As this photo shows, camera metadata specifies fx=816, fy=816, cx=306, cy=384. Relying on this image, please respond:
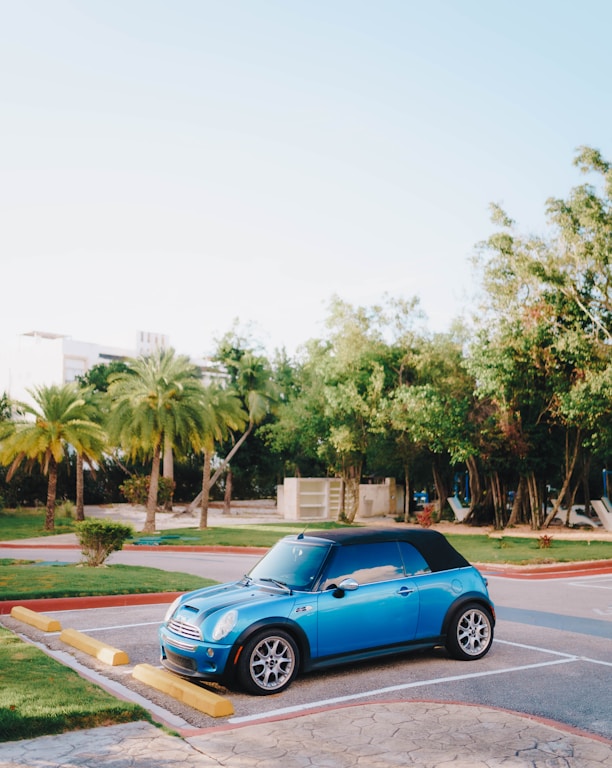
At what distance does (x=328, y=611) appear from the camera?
315 inches

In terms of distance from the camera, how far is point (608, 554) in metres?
22.4

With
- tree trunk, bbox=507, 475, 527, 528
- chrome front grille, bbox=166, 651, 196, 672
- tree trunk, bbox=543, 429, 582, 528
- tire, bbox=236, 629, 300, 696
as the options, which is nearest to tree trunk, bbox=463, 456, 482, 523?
tree trunk, bbox=507, 475, 527, 528

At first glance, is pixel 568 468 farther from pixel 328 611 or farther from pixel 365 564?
pixel 328 611

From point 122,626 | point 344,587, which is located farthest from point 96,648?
point 344,587

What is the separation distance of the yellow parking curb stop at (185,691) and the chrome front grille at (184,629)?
15.8 inches

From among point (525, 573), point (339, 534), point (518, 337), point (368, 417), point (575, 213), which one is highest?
point (575, 213)

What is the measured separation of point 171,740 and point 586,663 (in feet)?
16.3

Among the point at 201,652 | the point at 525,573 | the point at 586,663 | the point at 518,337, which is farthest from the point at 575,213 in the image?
the point at 201,652

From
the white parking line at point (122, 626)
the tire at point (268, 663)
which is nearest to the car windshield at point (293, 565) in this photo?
the tire at point (268, 663)

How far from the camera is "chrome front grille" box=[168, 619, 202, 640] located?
7621 millimetres

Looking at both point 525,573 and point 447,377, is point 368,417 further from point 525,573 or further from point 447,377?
point 525,573

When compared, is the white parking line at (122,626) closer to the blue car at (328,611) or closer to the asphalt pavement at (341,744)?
the blue car at (328,611)

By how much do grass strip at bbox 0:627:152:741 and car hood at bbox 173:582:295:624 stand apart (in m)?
1.06

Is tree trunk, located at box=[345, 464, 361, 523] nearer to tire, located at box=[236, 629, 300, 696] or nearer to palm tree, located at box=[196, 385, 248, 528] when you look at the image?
palm tree, located at box=[196, 385, 248, 528]
